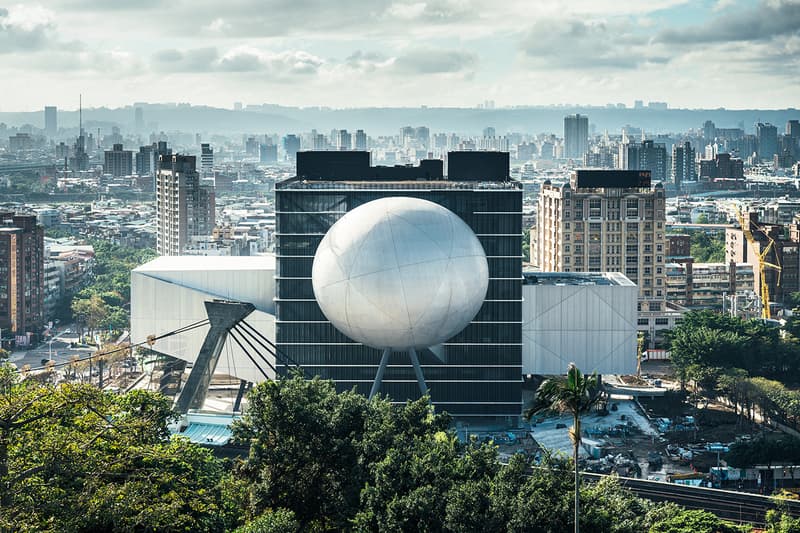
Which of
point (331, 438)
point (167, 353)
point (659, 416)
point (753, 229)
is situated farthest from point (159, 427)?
point (753, 229)

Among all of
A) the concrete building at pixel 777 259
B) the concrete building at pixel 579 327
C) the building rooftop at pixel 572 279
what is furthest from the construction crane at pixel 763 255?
the concrete building at pixel 579 327

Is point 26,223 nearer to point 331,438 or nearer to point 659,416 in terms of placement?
point 659,416

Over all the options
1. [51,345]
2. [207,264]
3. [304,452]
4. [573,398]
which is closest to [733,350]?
[207,264]

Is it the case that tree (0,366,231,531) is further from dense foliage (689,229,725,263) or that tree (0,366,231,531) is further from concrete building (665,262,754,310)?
dense foliage (689,229,725,263)

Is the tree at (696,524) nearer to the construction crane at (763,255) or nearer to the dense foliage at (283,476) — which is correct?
the dense foliage at (283,476)

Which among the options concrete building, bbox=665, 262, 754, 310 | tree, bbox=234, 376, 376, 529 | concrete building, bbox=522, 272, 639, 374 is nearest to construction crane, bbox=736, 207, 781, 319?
concrete building, bbox=665, 262, 754, 310

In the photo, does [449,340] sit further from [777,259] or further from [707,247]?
[707,247]
